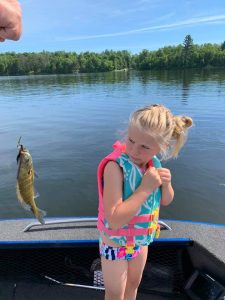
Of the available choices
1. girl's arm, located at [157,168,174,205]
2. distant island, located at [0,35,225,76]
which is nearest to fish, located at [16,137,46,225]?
girl's arm, located at [157,168,174,205]

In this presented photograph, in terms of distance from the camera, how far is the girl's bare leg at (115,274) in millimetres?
2586

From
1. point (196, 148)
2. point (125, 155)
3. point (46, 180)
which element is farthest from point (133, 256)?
point (196, 148)

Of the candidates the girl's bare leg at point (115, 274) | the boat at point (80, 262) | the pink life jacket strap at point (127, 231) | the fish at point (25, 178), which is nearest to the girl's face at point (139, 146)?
the pink life jacket strap at point (127, 231)

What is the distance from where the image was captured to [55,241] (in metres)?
3.55

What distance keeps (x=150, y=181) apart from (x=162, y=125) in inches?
16.3

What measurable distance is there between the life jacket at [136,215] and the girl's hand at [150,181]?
0.11 metres

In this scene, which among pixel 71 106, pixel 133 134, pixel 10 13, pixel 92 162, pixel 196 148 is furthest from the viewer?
pixel 71 106

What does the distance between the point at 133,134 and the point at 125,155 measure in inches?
8.2

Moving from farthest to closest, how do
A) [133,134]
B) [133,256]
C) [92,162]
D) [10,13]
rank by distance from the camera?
[92,162]
[133,256]
[133,134]
[10,13]

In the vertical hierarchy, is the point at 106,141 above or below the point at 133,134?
below

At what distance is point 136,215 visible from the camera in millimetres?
2525

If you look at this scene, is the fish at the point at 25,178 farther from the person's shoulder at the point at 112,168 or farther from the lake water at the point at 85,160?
the lake water at the point at 85,160

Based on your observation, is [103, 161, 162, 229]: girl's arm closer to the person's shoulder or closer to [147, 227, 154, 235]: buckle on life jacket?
the person's shoulder

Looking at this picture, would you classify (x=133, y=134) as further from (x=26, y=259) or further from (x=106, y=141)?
(x=106, y=141)
